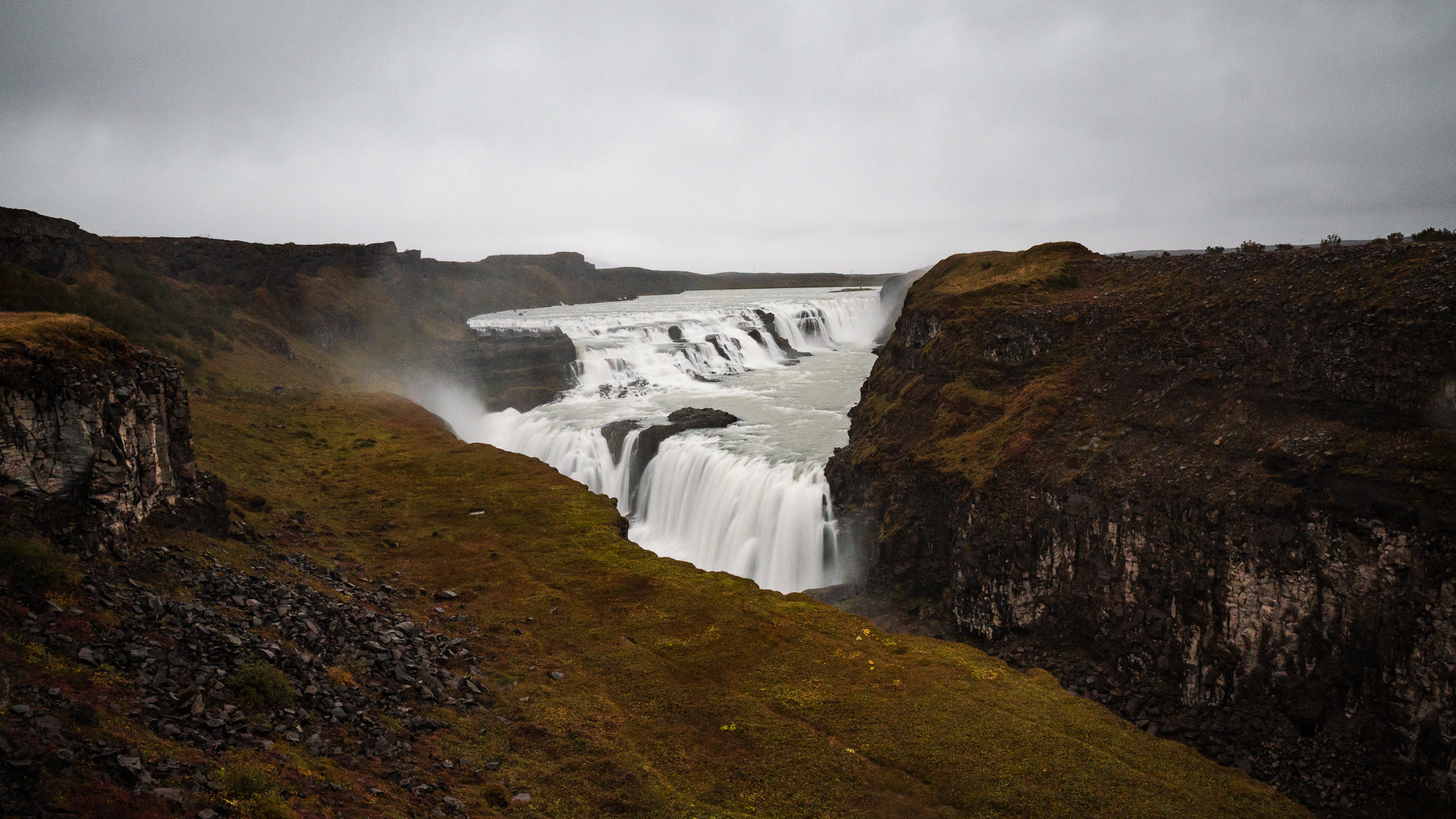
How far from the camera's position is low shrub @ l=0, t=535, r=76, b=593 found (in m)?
10.4

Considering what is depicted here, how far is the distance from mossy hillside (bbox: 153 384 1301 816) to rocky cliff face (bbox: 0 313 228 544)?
75.0 inches

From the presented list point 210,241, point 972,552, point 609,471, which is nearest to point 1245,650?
point 972,552

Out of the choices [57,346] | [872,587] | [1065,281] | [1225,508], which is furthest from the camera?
[1065,281]

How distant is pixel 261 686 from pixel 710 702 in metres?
8.01

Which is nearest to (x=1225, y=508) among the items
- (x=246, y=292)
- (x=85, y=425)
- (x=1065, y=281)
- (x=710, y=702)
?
(x=710, y=702)

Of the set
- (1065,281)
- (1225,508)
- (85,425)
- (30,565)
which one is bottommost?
(1225,508)

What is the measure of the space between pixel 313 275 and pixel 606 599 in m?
73.7

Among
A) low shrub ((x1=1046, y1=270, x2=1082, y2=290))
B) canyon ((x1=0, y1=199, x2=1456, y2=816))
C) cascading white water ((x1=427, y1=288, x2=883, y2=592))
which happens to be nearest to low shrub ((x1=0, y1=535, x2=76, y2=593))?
canyon ((x1=0, y1=199, x2=1456, y2=816))

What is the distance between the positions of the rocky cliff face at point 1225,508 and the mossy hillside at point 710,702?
3.55 m

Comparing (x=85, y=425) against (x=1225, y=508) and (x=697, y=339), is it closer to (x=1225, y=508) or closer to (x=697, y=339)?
(x=1225, y=508)

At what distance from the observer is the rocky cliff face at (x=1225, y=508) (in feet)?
51.0

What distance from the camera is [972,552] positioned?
2336cm

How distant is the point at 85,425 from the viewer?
12867 mm

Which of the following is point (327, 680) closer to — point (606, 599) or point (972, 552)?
point (606, 599)
